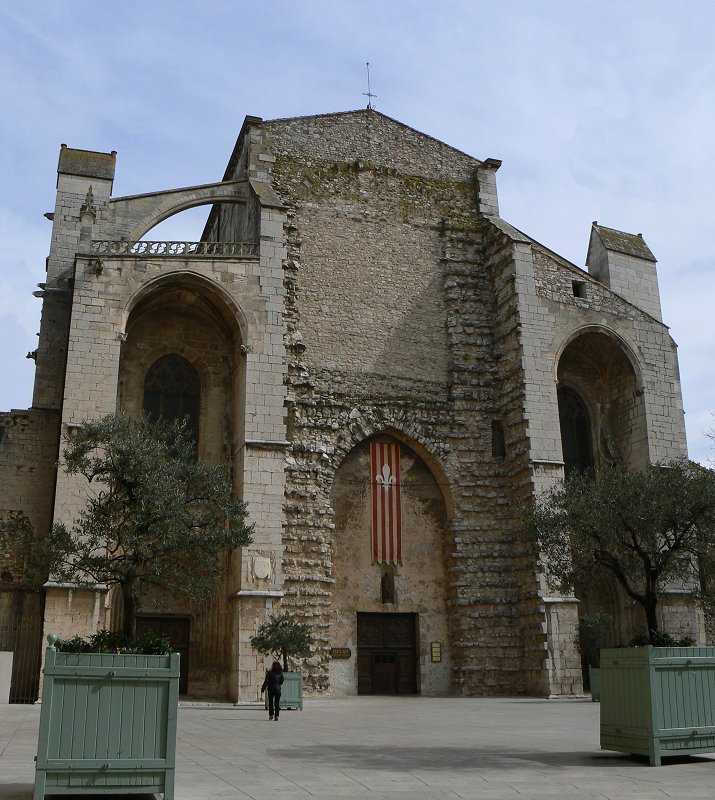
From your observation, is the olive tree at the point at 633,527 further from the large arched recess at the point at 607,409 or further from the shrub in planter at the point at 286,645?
the large arched recess at the point at 607,409

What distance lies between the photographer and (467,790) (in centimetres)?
653

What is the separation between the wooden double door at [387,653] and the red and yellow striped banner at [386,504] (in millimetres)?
1367

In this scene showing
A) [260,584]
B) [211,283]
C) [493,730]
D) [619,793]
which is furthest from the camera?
[211,283]

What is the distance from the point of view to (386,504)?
68.3ft

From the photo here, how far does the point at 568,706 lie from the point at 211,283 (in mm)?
11248

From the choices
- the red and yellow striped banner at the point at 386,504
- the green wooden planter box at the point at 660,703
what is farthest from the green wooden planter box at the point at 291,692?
the green wooden planter box at the point at 660,703

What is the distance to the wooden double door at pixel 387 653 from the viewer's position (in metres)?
19.9

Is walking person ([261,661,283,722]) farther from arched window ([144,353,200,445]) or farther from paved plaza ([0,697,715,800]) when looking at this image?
arched window ([144,353,200,445])

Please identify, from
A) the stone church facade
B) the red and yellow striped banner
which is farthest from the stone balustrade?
the red and yellow striped banner

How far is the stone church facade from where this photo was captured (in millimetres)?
18625

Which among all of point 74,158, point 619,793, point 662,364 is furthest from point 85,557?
point 662,364

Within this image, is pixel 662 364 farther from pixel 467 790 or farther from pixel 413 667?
pixel 467 790

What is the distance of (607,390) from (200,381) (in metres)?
10.6

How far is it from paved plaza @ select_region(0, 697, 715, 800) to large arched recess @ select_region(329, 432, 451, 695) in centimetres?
620
